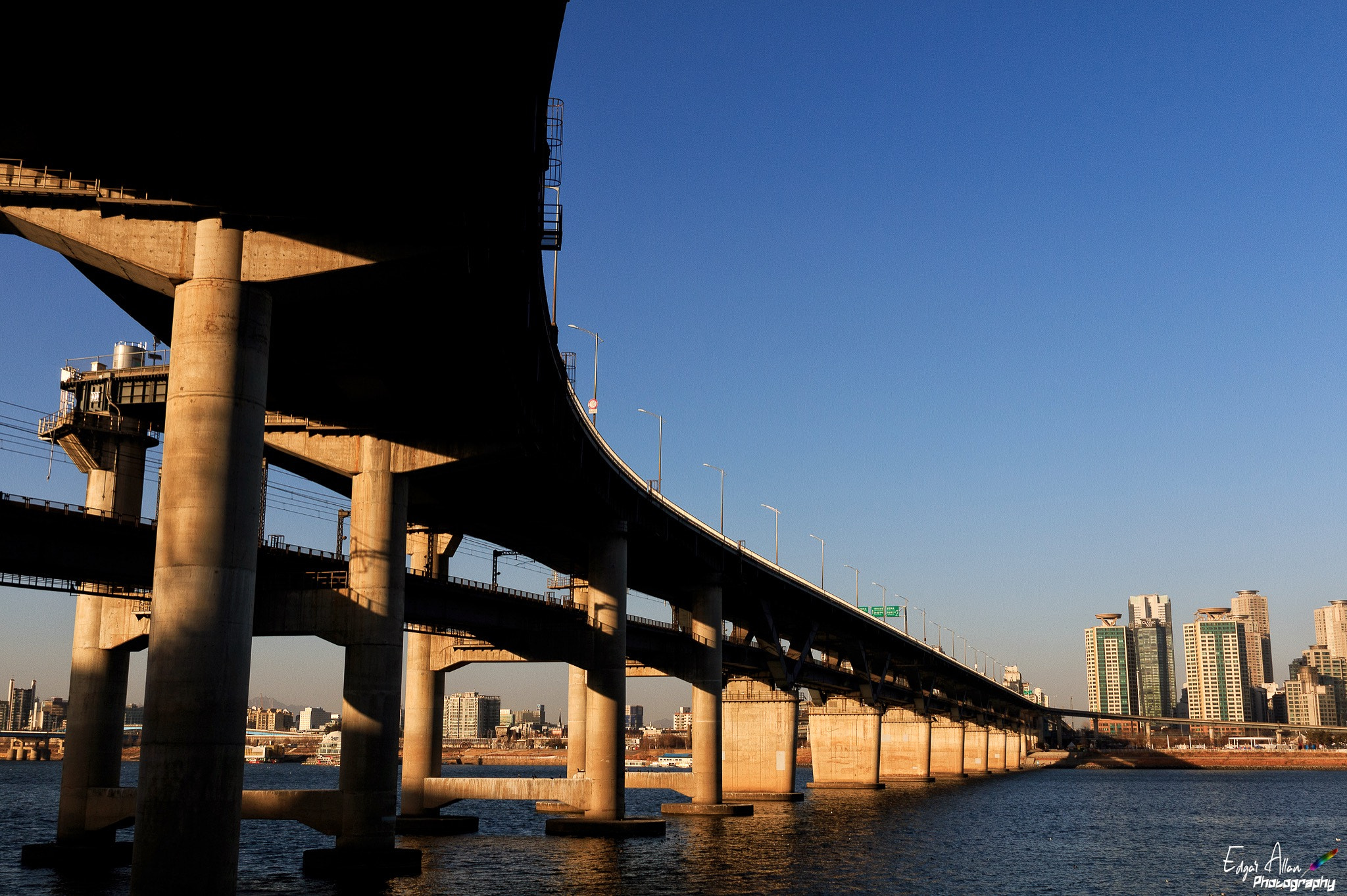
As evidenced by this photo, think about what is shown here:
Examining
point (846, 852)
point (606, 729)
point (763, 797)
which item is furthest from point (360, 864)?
point (763, 797)

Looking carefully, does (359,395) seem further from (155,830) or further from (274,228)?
(155,830)

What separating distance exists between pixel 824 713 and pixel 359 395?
95.2 metres

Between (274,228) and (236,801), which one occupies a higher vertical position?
(274,228)

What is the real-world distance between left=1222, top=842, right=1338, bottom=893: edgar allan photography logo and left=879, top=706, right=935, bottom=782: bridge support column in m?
94.5

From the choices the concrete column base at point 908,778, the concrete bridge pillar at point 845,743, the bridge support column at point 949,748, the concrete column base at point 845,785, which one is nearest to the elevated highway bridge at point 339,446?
the concrete column base at point 845,785

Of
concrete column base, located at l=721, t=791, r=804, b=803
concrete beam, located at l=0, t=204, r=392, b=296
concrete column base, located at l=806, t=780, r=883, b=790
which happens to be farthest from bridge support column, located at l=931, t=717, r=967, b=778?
concrete beam, located at l=0, t=204, r=392, b=296

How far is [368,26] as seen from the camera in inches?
982

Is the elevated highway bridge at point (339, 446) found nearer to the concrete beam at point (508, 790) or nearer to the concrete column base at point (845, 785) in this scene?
the concrete beam at point (508, 790)

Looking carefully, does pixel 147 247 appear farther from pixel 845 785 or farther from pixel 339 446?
pixel 845 785

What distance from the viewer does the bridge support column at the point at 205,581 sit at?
30.6 m

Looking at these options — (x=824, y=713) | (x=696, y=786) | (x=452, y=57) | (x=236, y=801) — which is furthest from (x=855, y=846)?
(x=824, y=713)

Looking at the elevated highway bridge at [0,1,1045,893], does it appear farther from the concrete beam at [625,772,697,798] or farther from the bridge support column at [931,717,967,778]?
the bridge support column at [931,717,967,778]

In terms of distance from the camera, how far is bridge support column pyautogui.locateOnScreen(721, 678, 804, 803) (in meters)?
101

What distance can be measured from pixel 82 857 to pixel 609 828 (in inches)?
1007
